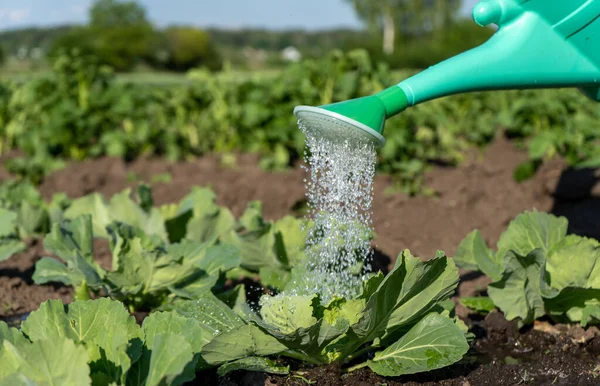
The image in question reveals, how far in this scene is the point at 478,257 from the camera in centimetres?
326

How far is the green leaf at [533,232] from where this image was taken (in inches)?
131

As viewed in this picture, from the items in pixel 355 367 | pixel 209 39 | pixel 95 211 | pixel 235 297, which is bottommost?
pixel 355 367

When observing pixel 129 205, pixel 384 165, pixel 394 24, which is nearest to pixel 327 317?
pixel 129 205

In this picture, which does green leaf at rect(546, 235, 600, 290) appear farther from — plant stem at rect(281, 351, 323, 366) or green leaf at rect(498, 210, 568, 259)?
plant stem at rect(281, 351, 323, 366)

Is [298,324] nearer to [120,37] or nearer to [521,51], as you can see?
[521,51]

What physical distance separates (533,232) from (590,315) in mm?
428

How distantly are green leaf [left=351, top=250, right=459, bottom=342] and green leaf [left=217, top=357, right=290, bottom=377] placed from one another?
0.95 ft

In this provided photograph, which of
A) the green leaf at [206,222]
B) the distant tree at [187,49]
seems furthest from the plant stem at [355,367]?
the distant tree at [187,49]

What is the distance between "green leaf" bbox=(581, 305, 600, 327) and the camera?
120 inches

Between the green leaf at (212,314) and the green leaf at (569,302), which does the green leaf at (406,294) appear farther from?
the green leaf at (569,302)

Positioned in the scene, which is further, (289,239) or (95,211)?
(95,211)

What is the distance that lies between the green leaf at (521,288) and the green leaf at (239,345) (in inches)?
39.3

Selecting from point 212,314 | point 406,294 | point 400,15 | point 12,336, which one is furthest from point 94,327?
point 400,15

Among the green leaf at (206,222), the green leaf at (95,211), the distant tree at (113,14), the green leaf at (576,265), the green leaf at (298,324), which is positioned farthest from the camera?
the distant tree at (113,14)
